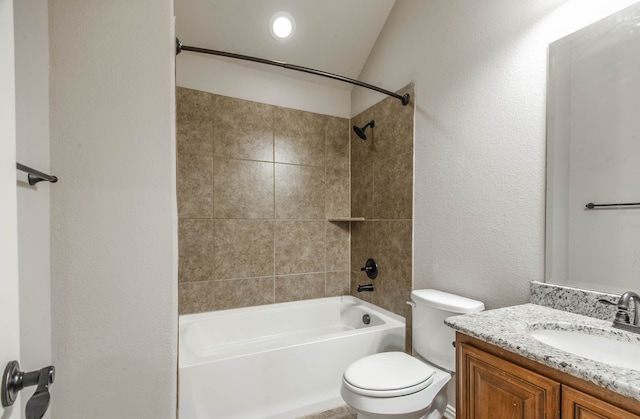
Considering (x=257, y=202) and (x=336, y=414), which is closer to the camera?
(x=336, y=414)

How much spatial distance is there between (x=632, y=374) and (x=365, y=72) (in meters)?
2.53

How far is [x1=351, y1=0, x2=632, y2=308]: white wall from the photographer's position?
140cm

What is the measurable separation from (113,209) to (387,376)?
1.47m

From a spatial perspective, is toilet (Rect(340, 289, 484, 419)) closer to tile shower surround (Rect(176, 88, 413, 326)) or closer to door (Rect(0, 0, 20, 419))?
tile shower surround (Rect(176, 88, 413, 326))

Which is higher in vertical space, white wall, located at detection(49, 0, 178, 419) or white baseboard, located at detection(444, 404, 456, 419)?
white wall, located at detection(49, 0, 178, 419)

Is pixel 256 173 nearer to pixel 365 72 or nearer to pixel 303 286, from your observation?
pixel 303 286

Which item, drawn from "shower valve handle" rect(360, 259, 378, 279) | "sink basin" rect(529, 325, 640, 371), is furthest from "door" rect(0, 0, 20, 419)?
"shower valve handle" rect(360, 259, 378, 279)

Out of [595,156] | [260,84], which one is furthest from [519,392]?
[260,84]

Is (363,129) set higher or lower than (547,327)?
higher

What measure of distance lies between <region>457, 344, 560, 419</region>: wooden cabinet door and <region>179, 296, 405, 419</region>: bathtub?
3.30 feet

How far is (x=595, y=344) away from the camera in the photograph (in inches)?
40.2

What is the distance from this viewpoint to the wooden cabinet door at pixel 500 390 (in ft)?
2.76

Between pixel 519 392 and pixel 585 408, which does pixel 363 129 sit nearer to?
pixel 519 392

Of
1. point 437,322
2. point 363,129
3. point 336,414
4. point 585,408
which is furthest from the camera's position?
point 363,129
